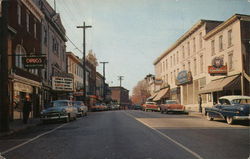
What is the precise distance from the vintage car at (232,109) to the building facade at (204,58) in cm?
920

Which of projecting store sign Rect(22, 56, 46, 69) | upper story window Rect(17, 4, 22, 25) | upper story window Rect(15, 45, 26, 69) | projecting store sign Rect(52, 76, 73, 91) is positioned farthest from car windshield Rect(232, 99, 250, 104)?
projecting store sign Rect(52, 76, 73, 91)

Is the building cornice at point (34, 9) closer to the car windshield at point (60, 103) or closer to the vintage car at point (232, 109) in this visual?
the car windshield at point (60, 103)

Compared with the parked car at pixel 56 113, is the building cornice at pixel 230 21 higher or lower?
higher

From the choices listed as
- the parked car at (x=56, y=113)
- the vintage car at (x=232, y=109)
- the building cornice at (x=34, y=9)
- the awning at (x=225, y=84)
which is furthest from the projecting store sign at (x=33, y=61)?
the awning at (x=225, y=84)

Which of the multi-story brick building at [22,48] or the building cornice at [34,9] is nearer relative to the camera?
the multi-story brick building at [22,48]

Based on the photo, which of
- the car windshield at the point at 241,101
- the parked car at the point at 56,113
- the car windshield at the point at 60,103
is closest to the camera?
the car windshield at the point at 241,101

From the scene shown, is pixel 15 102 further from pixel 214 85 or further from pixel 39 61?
pixel 214 85

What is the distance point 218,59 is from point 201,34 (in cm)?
907

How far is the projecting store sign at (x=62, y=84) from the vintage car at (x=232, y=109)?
18.4 m

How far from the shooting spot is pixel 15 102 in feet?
73.6

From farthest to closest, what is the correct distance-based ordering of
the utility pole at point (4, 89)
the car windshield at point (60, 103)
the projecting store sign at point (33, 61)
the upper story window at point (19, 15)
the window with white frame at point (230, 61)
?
the window with white frame at point (230, 61), the upper story window at point (19, 15), the projecting store sign at point (33, 61), the car windshield at point (60, 103), the utility pole at point (4, 89)

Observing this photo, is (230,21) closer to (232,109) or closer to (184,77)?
A: (232,109)

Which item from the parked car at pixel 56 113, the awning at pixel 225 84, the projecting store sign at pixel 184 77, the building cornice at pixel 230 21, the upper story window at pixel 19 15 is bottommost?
the parked car at pixel 56 113

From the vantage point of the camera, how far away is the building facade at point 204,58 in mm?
27812
